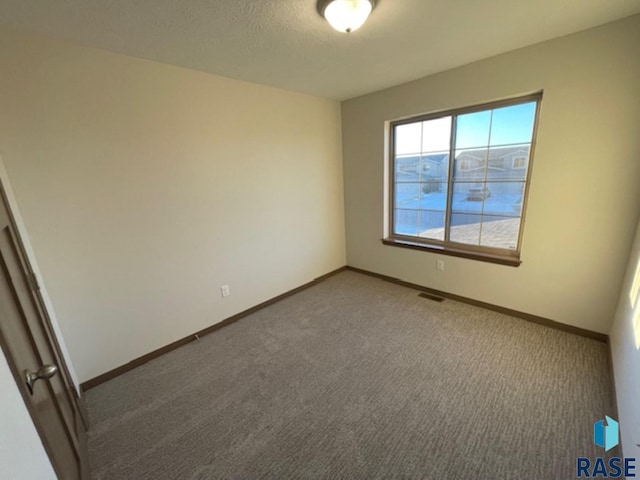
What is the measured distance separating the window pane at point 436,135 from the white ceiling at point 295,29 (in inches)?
23.3

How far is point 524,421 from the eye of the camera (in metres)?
1.59

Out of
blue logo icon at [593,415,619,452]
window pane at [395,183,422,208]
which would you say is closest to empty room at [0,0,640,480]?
blue logo icon at [593,415,619,452]

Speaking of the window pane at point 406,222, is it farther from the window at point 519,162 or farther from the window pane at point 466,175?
the window at point 519,162

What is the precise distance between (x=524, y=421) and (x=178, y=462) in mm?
1992

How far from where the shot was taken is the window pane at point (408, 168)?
10.5ft

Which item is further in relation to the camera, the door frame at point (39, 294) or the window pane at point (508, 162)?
the window pane at point (508, 162)

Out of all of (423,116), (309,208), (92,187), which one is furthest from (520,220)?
(92,187)

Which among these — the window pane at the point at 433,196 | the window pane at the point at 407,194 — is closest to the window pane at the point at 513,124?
the window pane at the point at 433,196

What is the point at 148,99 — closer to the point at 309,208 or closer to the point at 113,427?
the point at 309,208

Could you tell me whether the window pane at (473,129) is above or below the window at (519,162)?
above

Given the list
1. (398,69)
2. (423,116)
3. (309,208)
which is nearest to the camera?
(398,69)

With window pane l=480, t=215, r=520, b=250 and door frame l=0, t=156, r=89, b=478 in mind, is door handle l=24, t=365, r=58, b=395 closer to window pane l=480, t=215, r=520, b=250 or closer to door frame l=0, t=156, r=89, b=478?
door frame l=0, t=156, r=89, b=478

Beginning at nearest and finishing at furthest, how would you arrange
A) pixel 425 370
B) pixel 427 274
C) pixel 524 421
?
pixel 524 421 → pixel 425 370 → pixel 427 274

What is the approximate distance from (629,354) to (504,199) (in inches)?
59.6
